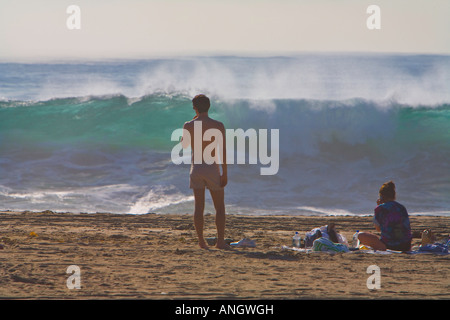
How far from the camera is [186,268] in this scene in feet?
17.6

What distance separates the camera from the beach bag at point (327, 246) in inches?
247

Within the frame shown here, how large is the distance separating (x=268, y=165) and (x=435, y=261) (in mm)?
8788

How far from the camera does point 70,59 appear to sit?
4347 centimetres

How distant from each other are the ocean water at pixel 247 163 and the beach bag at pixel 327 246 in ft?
15.3

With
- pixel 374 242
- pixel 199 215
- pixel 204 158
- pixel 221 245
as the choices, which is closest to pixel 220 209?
pixel 199 215

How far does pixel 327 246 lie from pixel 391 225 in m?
0.65

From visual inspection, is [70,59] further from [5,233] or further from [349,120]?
[5,233]

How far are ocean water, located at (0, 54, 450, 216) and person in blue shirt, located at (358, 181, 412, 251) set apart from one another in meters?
4.70

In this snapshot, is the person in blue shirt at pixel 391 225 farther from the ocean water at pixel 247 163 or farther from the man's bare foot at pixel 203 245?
the ocean water at pixel 247 163

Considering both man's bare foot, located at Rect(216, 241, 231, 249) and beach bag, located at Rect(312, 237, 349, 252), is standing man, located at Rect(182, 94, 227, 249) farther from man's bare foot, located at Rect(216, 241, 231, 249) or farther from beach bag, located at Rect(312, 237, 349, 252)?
beach bag, located at Rect(312, 237, 349, 252)

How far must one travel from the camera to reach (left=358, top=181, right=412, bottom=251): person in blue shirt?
6242 millimetres

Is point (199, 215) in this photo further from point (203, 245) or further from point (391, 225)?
point (391, 225)

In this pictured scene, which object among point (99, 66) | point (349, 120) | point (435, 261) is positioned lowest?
point (435, 261)
